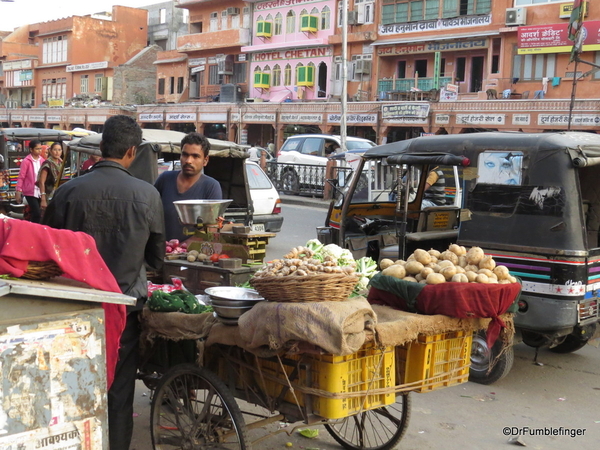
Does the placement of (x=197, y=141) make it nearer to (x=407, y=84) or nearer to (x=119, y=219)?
(x=119, y=219)

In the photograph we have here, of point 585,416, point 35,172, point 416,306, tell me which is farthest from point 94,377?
point 35,172

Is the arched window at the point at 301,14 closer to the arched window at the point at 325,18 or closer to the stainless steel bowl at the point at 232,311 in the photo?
the arched window at the point at 325,18

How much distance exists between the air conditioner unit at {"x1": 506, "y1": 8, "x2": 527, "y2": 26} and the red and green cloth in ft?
95.0

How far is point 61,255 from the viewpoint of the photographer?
10.2 ft

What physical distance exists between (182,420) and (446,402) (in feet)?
8.42

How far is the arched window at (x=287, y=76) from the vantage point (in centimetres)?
4250

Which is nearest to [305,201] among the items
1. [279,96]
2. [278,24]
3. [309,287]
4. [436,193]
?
[436,193]

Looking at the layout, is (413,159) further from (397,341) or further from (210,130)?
(210,130)

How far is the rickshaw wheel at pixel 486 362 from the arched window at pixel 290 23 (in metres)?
38.2

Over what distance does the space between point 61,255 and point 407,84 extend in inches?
1321

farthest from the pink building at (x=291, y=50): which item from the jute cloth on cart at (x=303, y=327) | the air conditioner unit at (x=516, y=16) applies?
the jute cloth on cart at (x=303, y=327)

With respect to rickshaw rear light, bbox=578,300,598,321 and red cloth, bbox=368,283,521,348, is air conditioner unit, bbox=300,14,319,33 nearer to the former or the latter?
rickshaw rear light, bbox=578,300,598,321

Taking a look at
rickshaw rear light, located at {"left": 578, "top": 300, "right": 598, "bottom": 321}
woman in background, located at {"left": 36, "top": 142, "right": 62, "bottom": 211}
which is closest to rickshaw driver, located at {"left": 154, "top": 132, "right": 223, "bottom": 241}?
rickshaw rear light, located at {"left": 578, "top": 300, "right": 598, "bottom": 321}

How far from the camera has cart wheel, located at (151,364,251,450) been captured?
372 cm
